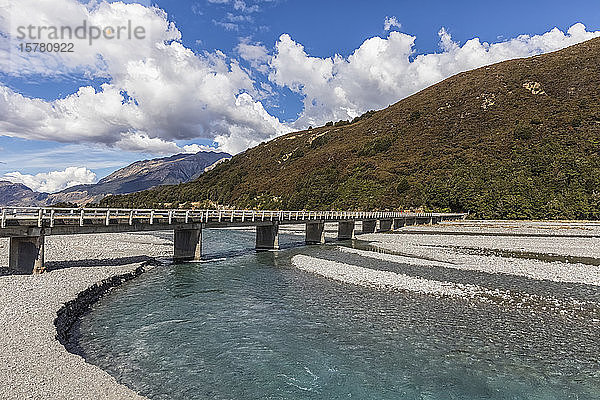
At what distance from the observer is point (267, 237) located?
41812 millimetres

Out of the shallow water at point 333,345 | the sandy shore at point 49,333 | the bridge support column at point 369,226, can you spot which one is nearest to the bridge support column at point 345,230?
the bridge support column at point 369,226

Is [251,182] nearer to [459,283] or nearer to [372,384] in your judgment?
[459,283]

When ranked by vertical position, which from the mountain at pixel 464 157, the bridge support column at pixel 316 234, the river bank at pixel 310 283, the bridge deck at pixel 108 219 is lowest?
the river bank at pixel 310 283

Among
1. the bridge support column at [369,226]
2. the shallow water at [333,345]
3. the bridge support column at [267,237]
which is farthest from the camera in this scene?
the bridge support column at [369,226]

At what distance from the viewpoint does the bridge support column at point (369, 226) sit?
6831 centimetres

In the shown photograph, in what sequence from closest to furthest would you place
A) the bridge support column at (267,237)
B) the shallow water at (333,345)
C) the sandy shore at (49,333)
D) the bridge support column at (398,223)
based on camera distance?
the sandy shore at (49,333) → the shallow water at (333,345) → the bridge support column at (267,237) → the bridge support column at (398,223)

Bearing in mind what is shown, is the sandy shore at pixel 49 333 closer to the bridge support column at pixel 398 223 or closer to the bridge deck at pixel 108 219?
the bridge deck at pixel 108 219

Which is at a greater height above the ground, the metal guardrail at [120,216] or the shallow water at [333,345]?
the metal guardrail at [120,216]

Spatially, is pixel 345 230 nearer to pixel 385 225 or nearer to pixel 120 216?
pixel 385 225

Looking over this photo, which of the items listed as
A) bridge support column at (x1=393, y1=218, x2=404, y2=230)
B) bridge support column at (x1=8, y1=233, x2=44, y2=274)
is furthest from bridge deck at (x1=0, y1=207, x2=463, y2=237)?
bridge support column at (x1=393, y1=218, x2=404, y2=230)

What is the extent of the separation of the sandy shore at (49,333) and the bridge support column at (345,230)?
3427cm

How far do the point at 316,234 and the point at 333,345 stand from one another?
118ft

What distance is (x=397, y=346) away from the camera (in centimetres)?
1420

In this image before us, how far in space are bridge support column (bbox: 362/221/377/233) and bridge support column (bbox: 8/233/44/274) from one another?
52.9 meters
